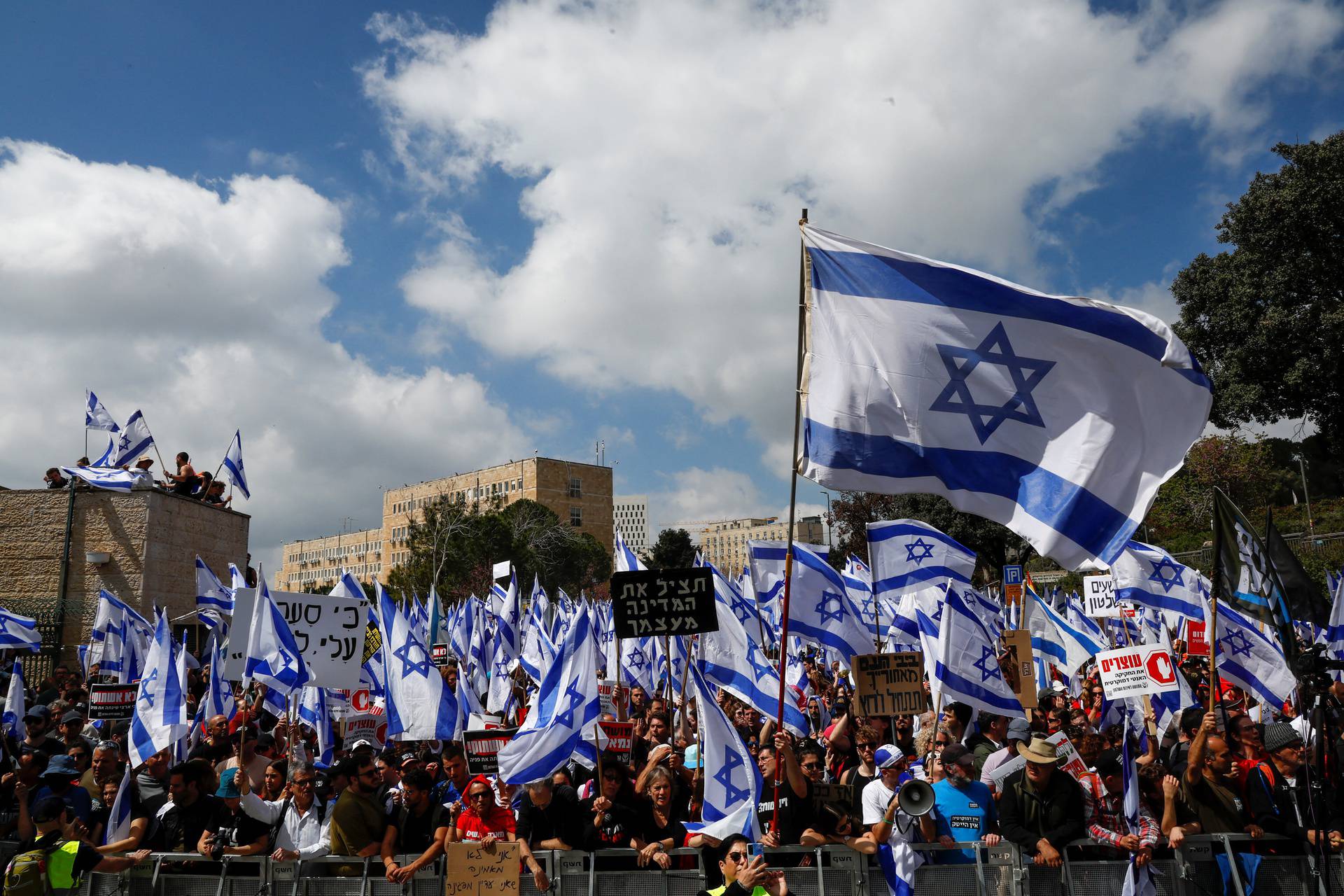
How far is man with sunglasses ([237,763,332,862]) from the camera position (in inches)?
319

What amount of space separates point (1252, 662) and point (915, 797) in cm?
705

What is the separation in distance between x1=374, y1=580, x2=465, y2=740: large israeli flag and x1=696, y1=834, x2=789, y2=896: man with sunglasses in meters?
6.19

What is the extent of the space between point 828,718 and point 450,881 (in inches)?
399

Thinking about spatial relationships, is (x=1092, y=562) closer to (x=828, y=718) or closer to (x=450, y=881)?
(x=450, y=881)

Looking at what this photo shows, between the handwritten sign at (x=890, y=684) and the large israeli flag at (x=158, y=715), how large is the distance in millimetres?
6749

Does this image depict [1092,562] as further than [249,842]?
No

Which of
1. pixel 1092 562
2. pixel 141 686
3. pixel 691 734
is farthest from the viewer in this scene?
pixel 691 734

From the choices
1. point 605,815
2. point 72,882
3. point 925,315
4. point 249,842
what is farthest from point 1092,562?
point 72,882

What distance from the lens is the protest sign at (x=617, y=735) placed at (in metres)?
10.3

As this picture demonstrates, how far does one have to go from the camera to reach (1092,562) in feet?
20.6

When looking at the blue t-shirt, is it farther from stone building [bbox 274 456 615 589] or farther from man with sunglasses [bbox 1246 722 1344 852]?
stone building [bbox 274 456 615 589]

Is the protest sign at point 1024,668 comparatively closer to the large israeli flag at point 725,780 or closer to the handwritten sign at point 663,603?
the handwritten sign at point 663,603

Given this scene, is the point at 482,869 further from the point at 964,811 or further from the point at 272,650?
the point at 272,650

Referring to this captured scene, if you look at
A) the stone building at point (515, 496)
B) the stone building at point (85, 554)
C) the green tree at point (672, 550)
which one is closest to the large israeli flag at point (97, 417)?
the stone building at point (85, 554)
